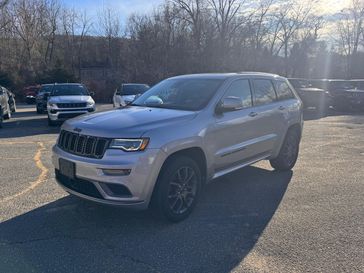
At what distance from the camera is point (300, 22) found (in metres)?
62.8

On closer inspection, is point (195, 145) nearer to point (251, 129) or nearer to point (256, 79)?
point (251, 129)

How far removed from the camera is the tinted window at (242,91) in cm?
546

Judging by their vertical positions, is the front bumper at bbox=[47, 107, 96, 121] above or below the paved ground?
above

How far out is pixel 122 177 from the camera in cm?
406

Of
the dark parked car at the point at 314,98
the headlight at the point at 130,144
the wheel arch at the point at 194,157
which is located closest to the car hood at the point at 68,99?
the wheel arch at the point at 194,157

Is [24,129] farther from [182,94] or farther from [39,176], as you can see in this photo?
[182,94]

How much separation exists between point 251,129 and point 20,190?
12.0 ft

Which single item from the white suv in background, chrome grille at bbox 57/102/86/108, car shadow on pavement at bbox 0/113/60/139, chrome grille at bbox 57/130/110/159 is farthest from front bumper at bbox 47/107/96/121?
chrome grille at bbox 57/130/110/159

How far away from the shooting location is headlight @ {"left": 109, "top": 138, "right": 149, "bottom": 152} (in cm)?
410

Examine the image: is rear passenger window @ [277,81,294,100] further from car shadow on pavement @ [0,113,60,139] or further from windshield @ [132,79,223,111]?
car shadow on pavement @ [0,113,60,139]

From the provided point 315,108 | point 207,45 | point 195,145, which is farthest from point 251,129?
point 207,45

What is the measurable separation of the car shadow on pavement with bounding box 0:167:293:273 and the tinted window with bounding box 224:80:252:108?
145 cm

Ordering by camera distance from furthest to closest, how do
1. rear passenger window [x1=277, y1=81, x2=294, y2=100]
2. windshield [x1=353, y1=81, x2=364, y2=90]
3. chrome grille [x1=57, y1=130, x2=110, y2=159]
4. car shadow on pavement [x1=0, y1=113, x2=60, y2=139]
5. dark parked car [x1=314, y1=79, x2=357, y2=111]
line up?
windshield [x1=353, y1=81, x2=364, y2=90], dark parked car [x1=314, y1=79, x2=357, y2=111], car shadow on pavement [x1=0, y1=113, x2=60, y2=139], rear passenger window [x1=277, y1=81, x2=294, y2=100], chrome grille [x1=57, y1=130, x2=110, y2=159]

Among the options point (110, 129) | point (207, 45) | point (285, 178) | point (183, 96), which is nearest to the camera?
point (110, 129)
